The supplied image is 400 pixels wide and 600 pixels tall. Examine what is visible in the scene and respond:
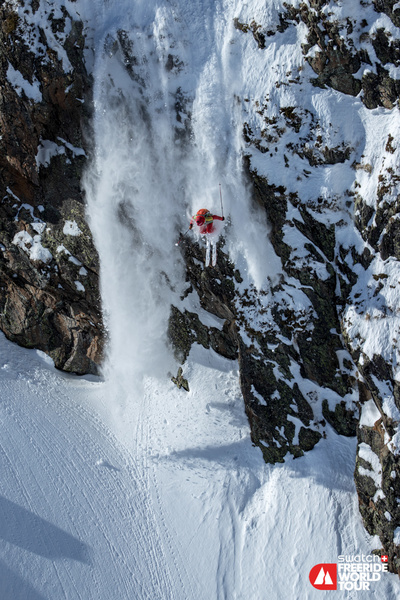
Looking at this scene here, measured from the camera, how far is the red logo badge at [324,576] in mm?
15875

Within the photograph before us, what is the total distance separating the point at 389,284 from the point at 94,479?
46.4 ft

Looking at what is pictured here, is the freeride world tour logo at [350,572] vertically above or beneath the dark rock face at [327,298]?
beneath

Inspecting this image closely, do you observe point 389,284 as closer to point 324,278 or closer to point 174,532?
point 324,278

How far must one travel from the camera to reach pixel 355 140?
15.0 metres

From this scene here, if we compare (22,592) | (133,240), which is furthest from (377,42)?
(22,592)

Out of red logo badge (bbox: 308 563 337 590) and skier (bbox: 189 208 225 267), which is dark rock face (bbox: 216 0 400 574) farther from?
red logo badge (bbox: 308 563 337 590)

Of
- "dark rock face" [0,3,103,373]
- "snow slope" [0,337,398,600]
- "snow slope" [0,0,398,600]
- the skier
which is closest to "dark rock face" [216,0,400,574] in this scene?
"snow slope" [0,0,398,600]

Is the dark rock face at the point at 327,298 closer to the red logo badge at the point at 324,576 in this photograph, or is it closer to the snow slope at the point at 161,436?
the snow slope at the point at 161,436

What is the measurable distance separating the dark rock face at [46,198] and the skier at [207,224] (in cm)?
465

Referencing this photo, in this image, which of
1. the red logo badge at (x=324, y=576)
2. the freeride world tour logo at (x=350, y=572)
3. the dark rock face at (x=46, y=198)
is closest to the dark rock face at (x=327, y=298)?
the freeride world tour logo at (x=350, y=572)

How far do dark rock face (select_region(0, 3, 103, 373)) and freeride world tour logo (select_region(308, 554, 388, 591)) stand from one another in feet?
40.6

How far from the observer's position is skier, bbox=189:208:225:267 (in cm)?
1488

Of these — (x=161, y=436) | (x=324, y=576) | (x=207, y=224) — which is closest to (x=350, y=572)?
(x=324, y=576)

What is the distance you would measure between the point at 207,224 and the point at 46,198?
715cm
